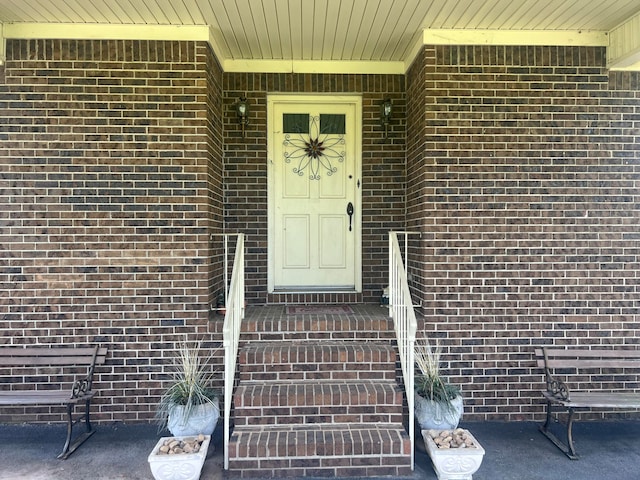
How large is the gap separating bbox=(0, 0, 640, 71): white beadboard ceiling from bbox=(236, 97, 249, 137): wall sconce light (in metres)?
0.53

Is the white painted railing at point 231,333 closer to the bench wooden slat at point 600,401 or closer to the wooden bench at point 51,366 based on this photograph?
the wooden bench at point 51,366

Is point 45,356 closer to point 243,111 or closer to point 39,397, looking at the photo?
point 39,397

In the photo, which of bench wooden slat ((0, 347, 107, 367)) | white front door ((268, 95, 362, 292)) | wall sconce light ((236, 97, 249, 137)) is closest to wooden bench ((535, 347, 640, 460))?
white front door ((268, 95, 362, 292))

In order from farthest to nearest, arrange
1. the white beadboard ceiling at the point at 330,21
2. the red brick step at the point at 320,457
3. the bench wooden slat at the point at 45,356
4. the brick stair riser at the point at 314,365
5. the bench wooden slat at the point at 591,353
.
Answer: the bench wooden slat at the point at 591,353 < the bench wooden slat at the point at 45,356 < the brick stair riser at the point at 314,365 < the white beadboard ceiling at the point at 330,21 < the red brick step at the point at 320,457

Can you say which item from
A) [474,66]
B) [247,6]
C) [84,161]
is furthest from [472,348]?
[84,161]

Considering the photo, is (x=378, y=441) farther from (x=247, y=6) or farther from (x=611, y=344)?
(x=247, y=6)

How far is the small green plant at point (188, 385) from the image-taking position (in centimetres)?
342

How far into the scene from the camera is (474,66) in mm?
4105

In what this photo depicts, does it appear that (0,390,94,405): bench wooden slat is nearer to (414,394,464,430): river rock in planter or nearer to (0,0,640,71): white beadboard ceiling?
(414,394,464,430): river rock in planter

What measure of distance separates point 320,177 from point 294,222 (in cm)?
60

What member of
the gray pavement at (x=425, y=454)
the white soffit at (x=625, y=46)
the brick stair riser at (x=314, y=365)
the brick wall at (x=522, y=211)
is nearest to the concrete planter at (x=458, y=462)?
the gray pavement at (x=425, y=454)

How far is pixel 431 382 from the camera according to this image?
11.8ft

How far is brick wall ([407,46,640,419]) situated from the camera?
4086 millimetres

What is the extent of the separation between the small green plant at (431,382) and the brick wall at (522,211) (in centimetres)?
28
